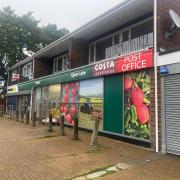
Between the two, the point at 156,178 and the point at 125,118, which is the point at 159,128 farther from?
the point at 156,178

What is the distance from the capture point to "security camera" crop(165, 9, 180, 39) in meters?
9.70

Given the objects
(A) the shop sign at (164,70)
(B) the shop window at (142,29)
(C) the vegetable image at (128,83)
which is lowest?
(C) the vegetable image at (128,83)

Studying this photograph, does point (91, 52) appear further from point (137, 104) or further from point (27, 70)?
point (27, 70)

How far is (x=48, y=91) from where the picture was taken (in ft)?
63.3

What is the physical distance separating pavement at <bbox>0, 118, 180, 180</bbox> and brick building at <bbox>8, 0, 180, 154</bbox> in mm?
933

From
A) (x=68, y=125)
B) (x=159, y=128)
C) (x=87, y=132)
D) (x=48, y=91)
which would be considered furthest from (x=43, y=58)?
(x=159, y=128)

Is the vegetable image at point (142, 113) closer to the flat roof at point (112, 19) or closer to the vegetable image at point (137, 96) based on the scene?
the vegetable image at point (137, 96)

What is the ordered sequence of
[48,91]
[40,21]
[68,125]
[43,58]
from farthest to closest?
[40,21]
[43,58]
[48,91]
[68,125]

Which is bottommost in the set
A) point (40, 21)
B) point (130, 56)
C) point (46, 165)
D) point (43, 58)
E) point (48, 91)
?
point (46, 165)

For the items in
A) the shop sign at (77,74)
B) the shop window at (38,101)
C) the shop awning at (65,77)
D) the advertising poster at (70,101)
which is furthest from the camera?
the shop window at (38,101)

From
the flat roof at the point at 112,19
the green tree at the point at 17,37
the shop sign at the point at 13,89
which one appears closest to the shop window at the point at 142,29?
the flat roof at the point at 112,19

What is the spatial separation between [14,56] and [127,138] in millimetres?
25322

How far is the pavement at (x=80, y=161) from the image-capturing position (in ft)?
22.3

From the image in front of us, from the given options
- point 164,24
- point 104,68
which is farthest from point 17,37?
point 164,24
